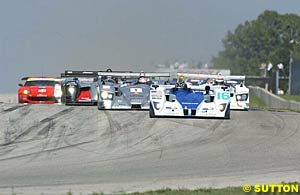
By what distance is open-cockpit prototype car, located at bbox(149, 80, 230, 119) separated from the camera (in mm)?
17328

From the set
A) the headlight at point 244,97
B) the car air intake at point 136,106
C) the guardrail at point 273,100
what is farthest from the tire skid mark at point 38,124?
the guardrail at point 273,100

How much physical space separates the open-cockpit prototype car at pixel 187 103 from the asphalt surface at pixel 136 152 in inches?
18.3

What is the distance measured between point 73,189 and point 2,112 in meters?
9.28

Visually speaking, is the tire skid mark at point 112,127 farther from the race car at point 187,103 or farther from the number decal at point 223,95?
the number decal at point 223,95

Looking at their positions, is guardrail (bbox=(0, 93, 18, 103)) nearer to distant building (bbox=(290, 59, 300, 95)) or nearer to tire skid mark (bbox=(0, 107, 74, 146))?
tire skid mark (bbox=(0, 107, 74, 146))

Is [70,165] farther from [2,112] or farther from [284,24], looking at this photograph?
[284,24]

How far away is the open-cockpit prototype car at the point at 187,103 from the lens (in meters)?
17.3

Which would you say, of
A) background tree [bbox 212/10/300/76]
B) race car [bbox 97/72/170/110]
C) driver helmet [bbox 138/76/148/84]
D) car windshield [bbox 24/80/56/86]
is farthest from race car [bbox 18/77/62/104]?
background tree [bbox 212/10/300/76]

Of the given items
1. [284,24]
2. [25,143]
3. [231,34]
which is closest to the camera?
[25,143]

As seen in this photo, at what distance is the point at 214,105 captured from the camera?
57.7 ft

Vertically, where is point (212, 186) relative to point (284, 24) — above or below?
below

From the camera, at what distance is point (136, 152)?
12.2 m

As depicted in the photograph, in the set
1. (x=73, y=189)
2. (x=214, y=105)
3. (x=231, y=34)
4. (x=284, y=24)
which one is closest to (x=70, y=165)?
(x=73, y=189)

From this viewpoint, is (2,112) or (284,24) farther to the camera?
(284,24)
